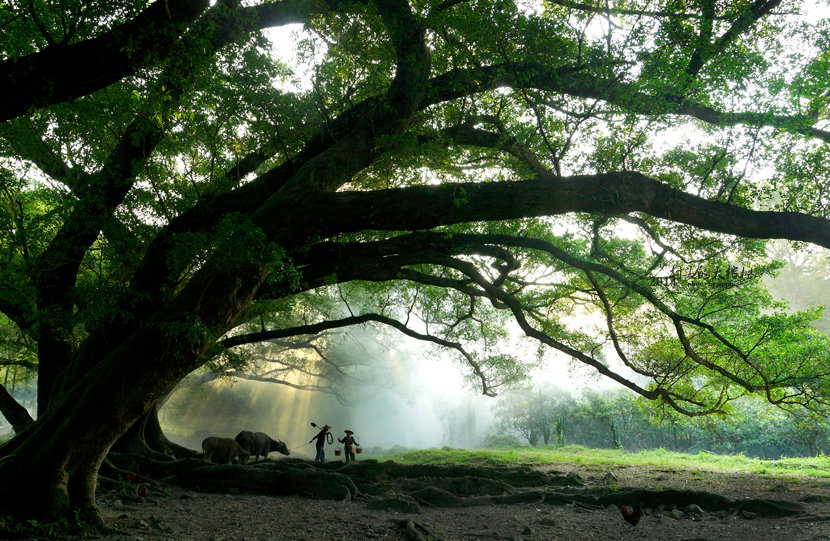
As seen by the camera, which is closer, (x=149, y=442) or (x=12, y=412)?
(x=12, y=412)

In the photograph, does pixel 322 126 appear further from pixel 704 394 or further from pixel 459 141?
pixel 704 394

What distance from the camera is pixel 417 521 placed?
5.14 m

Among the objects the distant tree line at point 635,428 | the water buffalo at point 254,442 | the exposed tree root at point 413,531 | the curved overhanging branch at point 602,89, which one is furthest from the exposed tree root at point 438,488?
the curved overhanging branch at point 602,89

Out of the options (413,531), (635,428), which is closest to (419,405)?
(635,428)

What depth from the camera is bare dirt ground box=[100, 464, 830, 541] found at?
4.30 m

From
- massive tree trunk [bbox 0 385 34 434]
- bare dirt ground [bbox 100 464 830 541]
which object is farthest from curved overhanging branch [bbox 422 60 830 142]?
massive tree trunk [bbox 0 385 34 434]

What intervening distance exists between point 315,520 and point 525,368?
9.51m

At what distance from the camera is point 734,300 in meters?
7.05

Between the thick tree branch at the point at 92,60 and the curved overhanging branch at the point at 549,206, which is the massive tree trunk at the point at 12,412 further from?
the curved overhanging branch at the point at 549,206

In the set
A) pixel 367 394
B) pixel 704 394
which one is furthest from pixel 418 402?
pixel 704 394

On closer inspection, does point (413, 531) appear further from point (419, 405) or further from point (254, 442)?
point (419, 405)

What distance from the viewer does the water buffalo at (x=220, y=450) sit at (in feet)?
28.7

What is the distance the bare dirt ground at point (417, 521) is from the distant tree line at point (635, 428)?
402cm

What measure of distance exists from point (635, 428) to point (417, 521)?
18678 mm
